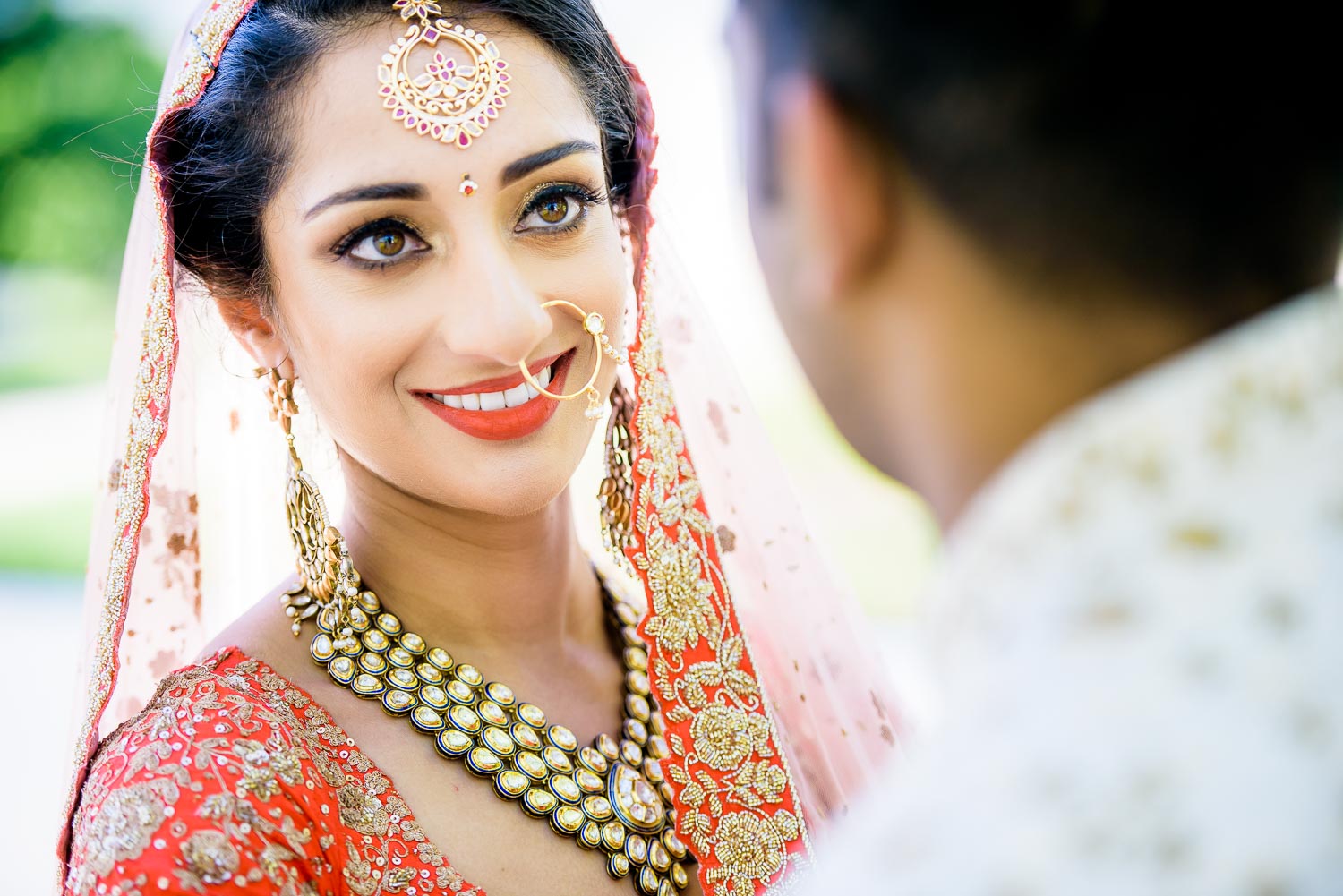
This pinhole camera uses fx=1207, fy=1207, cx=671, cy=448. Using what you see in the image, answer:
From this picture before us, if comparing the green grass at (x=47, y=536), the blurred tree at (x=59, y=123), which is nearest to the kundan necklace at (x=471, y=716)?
the green grass at (x=47, y=536)

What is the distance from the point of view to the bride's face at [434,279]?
5.30 feet

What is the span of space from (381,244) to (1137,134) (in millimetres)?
1097

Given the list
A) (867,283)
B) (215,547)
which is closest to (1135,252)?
(867,283)

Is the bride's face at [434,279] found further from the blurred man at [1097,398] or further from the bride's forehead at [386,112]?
the blurred man at [1097,398]

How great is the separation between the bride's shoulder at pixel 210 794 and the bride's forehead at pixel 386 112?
0.72 m

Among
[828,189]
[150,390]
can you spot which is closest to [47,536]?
[150,390]

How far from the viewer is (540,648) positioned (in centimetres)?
195

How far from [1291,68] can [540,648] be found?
4.68ft

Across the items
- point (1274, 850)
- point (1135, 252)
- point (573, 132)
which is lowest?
point (1274, 850)

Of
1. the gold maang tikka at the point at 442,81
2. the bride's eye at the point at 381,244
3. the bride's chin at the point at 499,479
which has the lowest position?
the bride's chin at the point at 499,479

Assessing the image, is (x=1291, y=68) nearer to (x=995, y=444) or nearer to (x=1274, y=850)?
(x=995, y=444)

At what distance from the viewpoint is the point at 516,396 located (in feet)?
5.57

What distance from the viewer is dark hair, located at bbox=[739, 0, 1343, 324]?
785mm

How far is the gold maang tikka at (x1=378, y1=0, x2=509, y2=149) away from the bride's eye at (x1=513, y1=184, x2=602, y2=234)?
14cm
